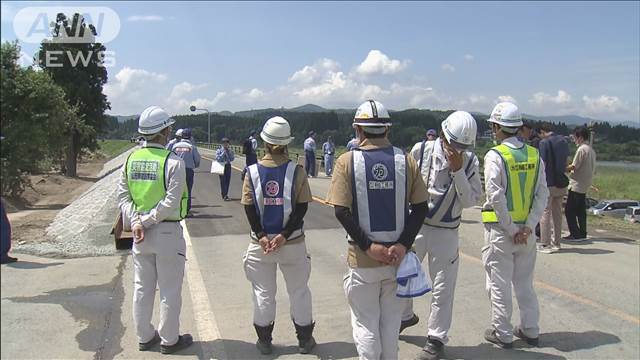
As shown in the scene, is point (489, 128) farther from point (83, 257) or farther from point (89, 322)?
point (83, 257)

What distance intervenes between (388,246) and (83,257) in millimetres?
6215

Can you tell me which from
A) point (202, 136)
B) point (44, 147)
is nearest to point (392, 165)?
point (44, 147)

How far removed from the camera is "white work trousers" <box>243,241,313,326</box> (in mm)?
4895

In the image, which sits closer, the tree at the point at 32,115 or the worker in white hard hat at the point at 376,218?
the worker in white hard hat at the point at 376,218

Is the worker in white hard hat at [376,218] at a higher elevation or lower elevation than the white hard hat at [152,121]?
lower

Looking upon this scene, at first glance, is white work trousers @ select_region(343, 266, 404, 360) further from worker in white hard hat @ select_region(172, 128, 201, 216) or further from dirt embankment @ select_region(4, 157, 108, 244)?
dirt embankment @ select_region(4, 157, 108, 244)

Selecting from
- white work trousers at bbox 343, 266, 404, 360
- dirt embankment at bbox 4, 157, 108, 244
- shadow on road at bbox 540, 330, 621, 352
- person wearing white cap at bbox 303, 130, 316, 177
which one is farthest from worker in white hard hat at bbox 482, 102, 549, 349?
person wearing white cap at bbox 303, 130, 316, 177

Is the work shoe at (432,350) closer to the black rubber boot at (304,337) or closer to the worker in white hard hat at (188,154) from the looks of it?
the black rubber boot at (304,337)

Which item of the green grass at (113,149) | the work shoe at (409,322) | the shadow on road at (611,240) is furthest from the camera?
the green grass at (113,149)

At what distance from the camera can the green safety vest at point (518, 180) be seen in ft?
17.0

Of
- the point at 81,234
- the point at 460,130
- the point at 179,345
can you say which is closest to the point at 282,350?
Result: the point at 179,345

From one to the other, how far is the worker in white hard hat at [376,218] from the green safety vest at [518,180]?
152 centimetres

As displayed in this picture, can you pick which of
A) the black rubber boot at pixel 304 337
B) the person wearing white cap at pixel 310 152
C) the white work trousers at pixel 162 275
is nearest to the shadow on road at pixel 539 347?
the black rubber boot at pixel 304 337

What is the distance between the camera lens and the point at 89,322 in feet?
18.3
